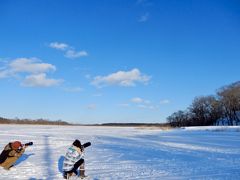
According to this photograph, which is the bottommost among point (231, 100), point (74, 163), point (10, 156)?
point (74, 163)

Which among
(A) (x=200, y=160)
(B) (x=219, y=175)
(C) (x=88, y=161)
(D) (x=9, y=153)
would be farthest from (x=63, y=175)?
(A) (x=200, y=160)

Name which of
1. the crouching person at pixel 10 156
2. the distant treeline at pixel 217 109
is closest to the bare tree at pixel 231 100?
the distant treeline at pixel 217 109

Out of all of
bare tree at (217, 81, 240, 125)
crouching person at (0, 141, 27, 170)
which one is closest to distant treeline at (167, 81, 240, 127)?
bare tree at (217, 81, 240, 125)

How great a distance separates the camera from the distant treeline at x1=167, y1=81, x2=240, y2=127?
107 metres

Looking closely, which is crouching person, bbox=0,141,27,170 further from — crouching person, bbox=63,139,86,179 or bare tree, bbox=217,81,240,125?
bare tree, bbox=217,81,240,125

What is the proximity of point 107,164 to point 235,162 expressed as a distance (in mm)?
4951

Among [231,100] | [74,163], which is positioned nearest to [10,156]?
[74,163]

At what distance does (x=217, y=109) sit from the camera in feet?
375

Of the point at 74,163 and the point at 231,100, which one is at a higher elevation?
the point at 231,100

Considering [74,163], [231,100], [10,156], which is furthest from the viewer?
[231,100]

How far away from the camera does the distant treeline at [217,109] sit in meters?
107

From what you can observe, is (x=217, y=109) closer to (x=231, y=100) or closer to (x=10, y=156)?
(x=231, y=100)

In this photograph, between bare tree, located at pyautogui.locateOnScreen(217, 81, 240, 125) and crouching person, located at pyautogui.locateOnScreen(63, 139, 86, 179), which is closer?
crouching person, located at pyautogui.locateOnScreen(63, 139, 86, 179)

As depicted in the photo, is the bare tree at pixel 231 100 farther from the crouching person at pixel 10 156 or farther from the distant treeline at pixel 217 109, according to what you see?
the crouching person at pixel 10 156
